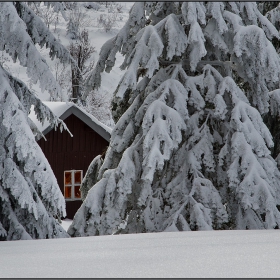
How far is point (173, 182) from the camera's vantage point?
784 centimetres

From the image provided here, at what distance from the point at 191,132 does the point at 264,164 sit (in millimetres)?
1297

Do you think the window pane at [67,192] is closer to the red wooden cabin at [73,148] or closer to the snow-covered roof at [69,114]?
the red wooden cabin at [73,148]

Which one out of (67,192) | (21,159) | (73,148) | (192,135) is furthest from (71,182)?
(21,159)

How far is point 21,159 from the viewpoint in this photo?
6.60 meters

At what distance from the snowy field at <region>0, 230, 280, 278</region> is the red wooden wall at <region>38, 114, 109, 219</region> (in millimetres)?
16669

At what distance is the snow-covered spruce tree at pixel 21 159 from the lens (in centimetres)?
630

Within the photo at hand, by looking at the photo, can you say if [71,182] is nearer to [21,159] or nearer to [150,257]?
[21,159]

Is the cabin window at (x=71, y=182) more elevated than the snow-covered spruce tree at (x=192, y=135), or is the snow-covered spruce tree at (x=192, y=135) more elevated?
the snow-covered spruce tree at (x=192, y=135)

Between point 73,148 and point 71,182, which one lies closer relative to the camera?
point 73,148

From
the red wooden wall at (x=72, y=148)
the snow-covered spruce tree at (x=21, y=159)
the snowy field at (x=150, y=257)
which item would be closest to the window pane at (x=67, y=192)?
the red wooden wall at (x=72, y=148)

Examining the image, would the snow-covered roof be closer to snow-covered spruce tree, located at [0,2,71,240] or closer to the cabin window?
the cabin window

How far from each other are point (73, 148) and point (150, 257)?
60.7 ft

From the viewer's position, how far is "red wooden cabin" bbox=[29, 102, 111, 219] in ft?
68.4

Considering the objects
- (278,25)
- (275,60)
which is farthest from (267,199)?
(278,25)
